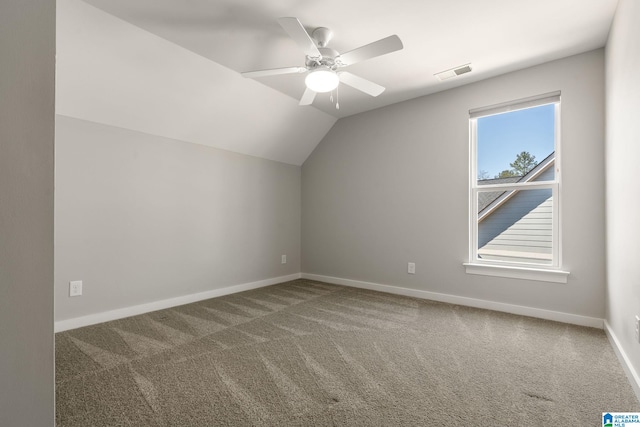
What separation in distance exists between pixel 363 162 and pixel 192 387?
11.0 feet

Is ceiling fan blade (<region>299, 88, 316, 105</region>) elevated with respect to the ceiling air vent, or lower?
lower

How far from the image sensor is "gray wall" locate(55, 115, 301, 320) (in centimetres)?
278

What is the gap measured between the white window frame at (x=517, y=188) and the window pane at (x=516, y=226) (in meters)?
0.04

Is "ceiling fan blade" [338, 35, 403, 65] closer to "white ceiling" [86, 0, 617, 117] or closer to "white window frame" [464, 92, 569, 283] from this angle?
"white ceiling" [86, 0, 617, 117]

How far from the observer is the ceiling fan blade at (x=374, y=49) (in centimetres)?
204

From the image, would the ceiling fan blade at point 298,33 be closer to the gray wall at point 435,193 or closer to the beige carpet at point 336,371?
the gray wall at point 435,193

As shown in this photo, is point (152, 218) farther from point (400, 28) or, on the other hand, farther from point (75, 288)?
point (400, 28)

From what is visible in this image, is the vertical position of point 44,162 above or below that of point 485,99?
below

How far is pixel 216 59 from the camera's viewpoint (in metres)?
2.92

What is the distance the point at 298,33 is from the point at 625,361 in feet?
9.84

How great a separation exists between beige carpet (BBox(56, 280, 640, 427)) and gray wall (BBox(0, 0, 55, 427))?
893 millimetres

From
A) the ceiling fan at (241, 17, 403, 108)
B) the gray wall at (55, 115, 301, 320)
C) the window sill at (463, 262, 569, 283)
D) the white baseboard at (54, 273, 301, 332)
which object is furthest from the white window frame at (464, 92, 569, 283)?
the white baseboard at (54, 273, 301, 332)

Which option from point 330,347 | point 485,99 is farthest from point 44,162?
point 485,99

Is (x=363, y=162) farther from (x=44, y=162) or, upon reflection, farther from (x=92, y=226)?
(x=44, y=162)
